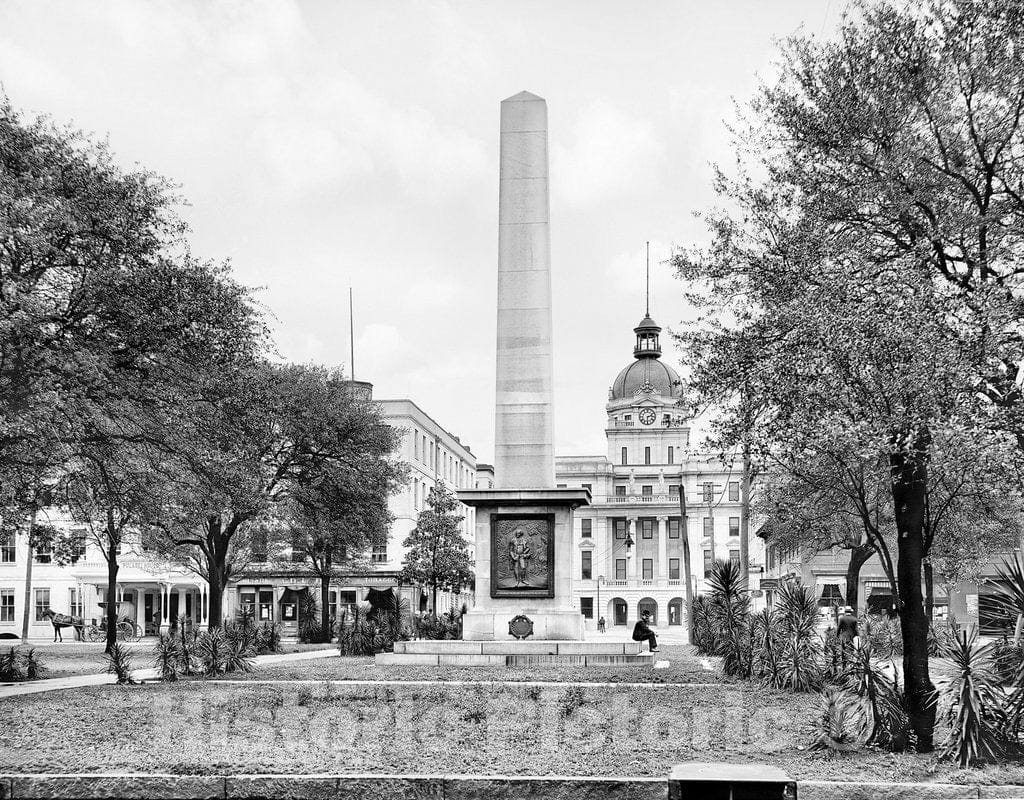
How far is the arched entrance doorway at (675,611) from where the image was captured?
130 m

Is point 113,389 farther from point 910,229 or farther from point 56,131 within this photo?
point 910,229

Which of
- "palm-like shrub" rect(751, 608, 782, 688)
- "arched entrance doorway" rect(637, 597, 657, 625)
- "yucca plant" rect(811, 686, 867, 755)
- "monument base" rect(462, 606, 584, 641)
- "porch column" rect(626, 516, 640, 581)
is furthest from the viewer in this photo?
"porch column" rect(626, 516, 640, 581)

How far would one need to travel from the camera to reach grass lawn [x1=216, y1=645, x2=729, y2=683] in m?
23.1

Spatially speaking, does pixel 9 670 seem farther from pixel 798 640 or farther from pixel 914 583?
pixel 914 583

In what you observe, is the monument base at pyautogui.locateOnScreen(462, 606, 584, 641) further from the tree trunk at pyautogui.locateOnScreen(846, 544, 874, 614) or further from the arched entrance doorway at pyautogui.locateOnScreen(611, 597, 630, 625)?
the arched entrance doorway at pyautogui.locateOnScreen(611, 597, 630, 625)

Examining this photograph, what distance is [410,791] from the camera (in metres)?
10.5

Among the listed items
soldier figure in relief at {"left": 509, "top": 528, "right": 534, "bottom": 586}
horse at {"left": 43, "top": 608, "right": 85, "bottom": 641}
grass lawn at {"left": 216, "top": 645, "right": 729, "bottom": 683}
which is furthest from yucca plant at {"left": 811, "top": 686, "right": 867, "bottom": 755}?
horse at {"left": 43, "top": 608, "right": 85, "bottom": 641}

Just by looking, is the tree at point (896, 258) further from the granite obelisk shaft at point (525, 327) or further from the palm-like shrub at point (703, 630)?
the palm-like shrub at point (703, 630)

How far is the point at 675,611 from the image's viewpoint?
430ft

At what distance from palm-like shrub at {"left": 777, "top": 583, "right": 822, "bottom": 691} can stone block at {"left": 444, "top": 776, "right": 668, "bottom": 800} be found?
11.8 meters

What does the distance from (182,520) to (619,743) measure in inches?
990

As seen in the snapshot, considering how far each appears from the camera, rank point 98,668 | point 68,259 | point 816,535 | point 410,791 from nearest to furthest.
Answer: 1. point 410,791
2. point 68,259
3. point 98,668
4. point 816,535

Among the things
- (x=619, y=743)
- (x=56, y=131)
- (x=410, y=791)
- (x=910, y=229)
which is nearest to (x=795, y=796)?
(x=410, y=791)

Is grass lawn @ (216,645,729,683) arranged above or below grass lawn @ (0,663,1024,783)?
below
